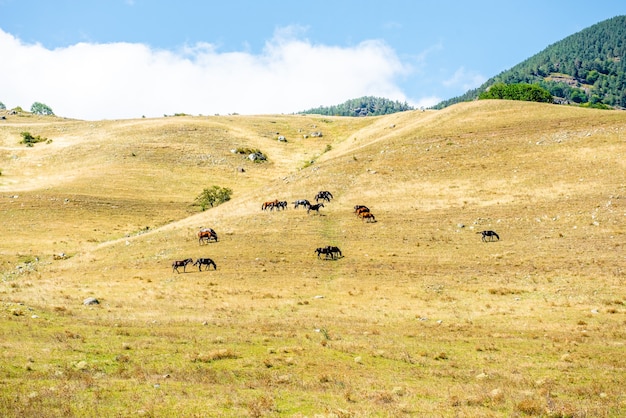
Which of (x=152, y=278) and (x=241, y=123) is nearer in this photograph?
(x=152, y=278)

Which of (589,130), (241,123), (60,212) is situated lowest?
(60,212)

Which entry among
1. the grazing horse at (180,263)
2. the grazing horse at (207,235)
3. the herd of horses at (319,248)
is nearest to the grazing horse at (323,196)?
the herd of horses at (319,248)

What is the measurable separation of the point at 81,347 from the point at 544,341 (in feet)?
63.5

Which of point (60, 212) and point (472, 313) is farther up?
point (60, 212)

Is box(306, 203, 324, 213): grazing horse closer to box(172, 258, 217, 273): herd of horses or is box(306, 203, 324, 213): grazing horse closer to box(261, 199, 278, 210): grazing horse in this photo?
box(261, 199, 278, 210): grazing horse

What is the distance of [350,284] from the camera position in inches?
1373

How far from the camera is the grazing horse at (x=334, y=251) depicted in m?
41.4

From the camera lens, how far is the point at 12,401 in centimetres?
1223

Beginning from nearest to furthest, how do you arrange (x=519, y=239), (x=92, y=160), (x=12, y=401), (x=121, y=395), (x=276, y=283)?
(x=12, y=401), (x=121, y=395), (x=276, y=283), (x=519, y=239), (x=92, y=160)

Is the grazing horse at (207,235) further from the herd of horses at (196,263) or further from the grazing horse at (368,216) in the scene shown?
the grazing horse at (368,216)

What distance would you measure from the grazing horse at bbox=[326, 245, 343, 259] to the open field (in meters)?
0.68

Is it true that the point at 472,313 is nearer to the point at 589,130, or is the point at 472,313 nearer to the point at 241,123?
the point at 589,130

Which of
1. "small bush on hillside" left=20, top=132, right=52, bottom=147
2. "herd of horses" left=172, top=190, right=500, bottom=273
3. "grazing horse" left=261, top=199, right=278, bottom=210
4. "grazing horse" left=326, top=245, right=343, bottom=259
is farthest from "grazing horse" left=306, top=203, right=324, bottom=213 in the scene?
"small bush on hillside" left=20, top=132, right=52, bottom=147

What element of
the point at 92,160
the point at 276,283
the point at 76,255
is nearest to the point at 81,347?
the point at 276,283
